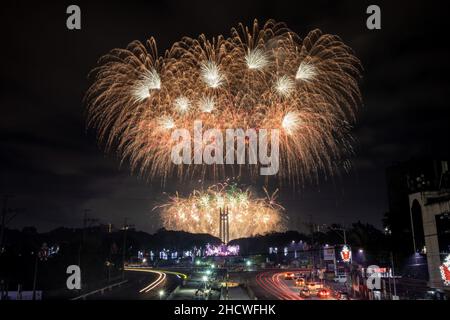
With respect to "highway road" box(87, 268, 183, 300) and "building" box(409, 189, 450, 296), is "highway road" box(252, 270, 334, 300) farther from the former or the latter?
"building" box(409, 189, 450, 296)

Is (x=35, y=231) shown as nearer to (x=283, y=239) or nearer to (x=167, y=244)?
(x=167, y=244)

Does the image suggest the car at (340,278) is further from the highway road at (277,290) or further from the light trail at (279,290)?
the light trail at (279,290)

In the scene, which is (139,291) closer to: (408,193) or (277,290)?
(277,290)

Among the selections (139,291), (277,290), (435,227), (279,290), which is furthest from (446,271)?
(139,291)

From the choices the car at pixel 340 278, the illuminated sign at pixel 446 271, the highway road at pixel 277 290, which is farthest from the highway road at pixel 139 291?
the illuminated sign at pixel 446 271

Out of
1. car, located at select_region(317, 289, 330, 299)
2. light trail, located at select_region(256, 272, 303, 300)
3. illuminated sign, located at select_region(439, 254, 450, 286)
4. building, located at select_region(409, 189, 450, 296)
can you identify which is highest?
building, located at select_region(409, 189, 450, 296)

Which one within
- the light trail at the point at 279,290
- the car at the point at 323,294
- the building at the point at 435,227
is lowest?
the light trail at the point at 279,290

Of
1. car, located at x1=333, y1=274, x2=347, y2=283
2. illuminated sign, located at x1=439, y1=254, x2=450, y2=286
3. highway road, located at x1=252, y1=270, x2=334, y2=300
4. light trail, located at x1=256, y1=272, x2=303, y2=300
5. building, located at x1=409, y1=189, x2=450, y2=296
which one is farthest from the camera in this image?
car, located at x1=333, y1=274, x2=347, y2=283

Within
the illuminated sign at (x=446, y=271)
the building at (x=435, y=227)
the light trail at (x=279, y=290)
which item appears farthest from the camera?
the light trail at (x=279, y=290)

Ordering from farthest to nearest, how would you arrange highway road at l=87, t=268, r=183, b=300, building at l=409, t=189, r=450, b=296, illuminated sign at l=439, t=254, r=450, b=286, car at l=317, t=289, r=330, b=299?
1. highway road at l=87, t=268, r=183, b=300
2. building at l=409, t=189, r=450, b=296
3. car at l=317, t=289, r=330, b=299
4. illuminated sign at l=439, t=254, r=450, b=286

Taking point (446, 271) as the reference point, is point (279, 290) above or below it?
below

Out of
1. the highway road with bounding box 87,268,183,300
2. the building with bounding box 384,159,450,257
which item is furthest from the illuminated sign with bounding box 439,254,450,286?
the highway road with bounding box 87,268,183,300
